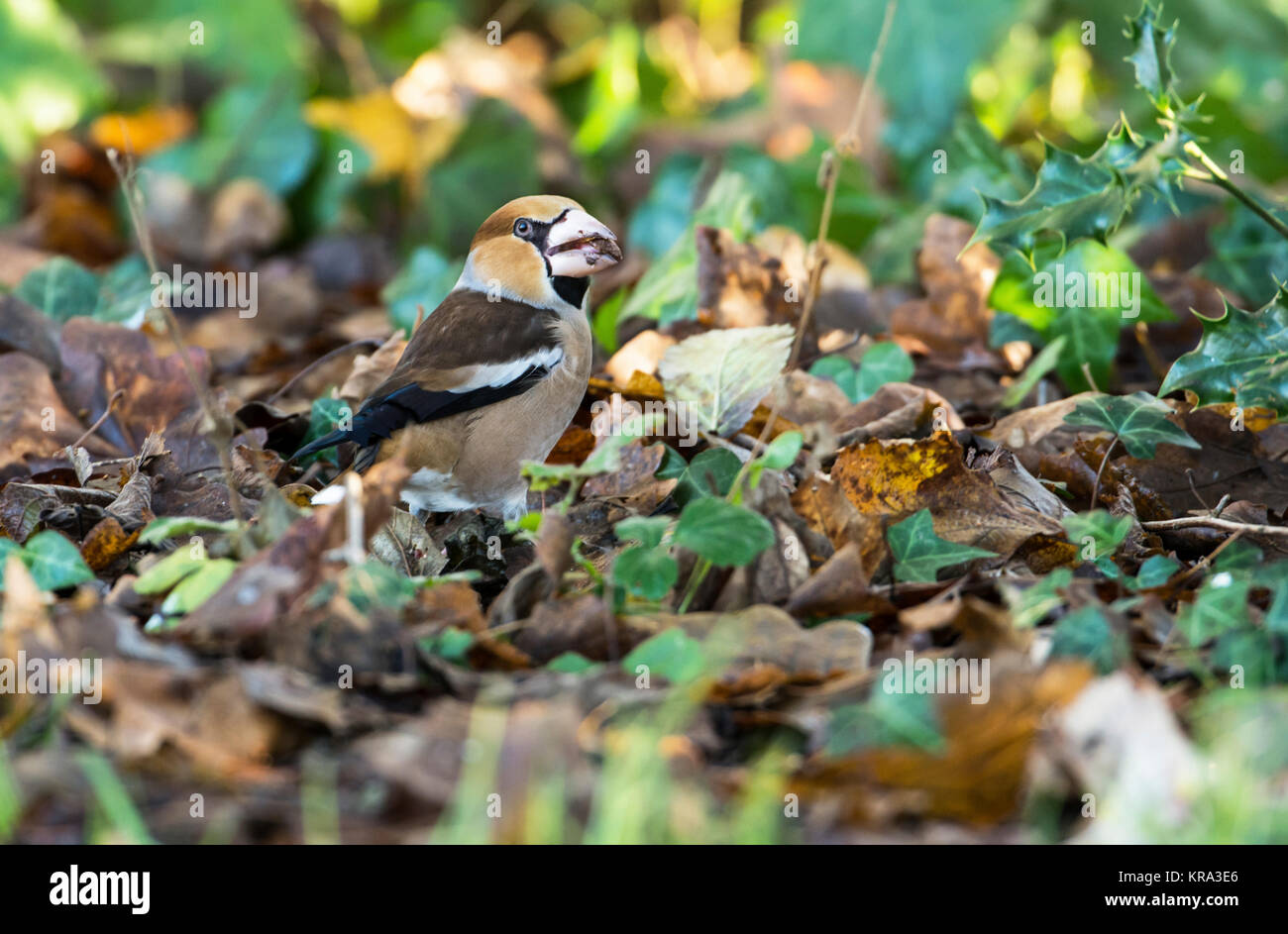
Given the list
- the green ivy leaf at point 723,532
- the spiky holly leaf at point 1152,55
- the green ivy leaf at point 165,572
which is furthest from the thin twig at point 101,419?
the spiky holly leaf at point 1152,55

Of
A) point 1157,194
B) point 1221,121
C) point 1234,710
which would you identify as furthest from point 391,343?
point 1221,121

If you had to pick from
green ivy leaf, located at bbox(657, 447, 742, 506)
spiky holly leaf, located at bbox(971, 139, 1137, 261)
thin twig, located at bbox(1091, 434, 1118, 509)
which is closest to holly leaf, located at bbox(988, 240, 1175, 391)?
thin twig, located at bbox(1091, 434, 1118, 509)

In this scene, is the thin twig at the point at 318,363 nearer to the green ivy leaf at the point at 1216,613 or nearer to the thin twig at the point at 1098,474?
the thin twig at the point at 1098,474

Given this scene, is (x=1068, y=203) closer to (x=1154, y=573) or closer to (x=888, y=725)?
(x=1154, y=573)

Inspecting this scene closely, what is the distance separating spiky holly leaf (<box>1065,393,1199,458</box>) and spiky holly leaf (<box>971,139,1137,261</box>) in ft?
1.32

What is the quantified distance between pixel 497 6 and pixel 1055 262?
217 inches

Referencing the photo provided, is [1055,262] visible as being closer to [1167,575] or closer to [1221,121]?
[1167,575]

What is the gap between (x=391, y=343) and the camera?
4062mm

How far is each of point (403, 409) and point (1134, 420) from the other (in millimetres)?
1786

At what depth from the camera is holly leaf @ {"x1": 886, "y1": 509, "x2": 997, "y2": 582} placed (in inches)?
111

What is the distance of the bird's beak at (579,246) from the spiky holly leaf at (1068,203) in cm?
117

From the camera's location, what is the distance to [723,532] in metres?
2.50

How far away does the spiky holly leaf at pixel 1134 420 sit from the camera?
10.5 ft

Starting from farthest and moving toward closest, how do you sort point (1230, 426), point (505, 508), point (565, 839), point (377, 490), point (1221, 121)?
point (1221, 121) < point (505, 508) < point (1230, 426) < point (377, 490) < point (565, 839)
